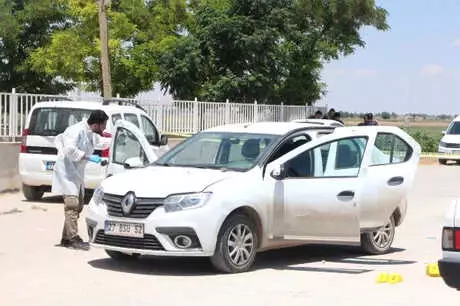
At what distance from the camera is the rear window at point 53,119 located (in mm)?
15414

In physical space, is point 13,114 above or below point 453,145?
above

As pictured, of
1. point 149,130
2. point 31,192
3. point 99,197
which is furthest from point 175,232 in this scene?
point 149,130

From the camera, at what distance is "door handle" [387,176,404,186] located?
10.1 m

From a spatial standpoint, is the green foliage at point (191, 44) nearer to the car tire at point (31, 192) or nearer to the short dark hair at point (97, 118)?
the car tire at point (31, 192)

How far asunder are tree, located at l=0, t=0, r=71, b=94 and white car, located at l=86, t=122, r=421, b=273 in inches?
1165

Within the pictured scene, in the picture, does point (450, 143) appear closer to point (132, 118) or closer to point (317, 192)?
point (132, 118)

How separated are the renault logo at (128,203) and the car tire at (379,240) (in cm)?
317

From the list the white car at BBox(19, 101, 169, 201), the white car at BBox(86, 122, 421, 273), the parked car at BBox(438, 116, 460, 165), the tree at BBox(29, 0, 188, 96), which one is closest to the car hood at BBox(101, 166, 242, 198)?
the white car at BBox(86, 122, 421, 273)

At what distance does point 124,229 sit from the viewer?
8656 mm

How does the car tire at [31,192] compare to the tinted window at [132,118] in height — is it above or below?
below

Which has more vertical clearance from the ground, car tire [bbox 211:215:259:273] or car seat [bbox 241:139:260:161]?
car seat [bbox 241:139:260:161]

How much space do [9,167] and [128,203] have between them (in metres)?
9.68

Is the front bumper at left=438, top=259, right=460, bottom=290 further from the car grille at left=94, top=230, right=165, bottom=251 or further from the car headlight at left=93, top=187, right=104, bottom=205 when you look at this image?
the car headlight at left=93, top=187, right=104, bottom=205

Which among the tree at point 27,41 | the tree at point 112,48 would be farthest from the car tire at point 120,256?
the tree at point 27,41
